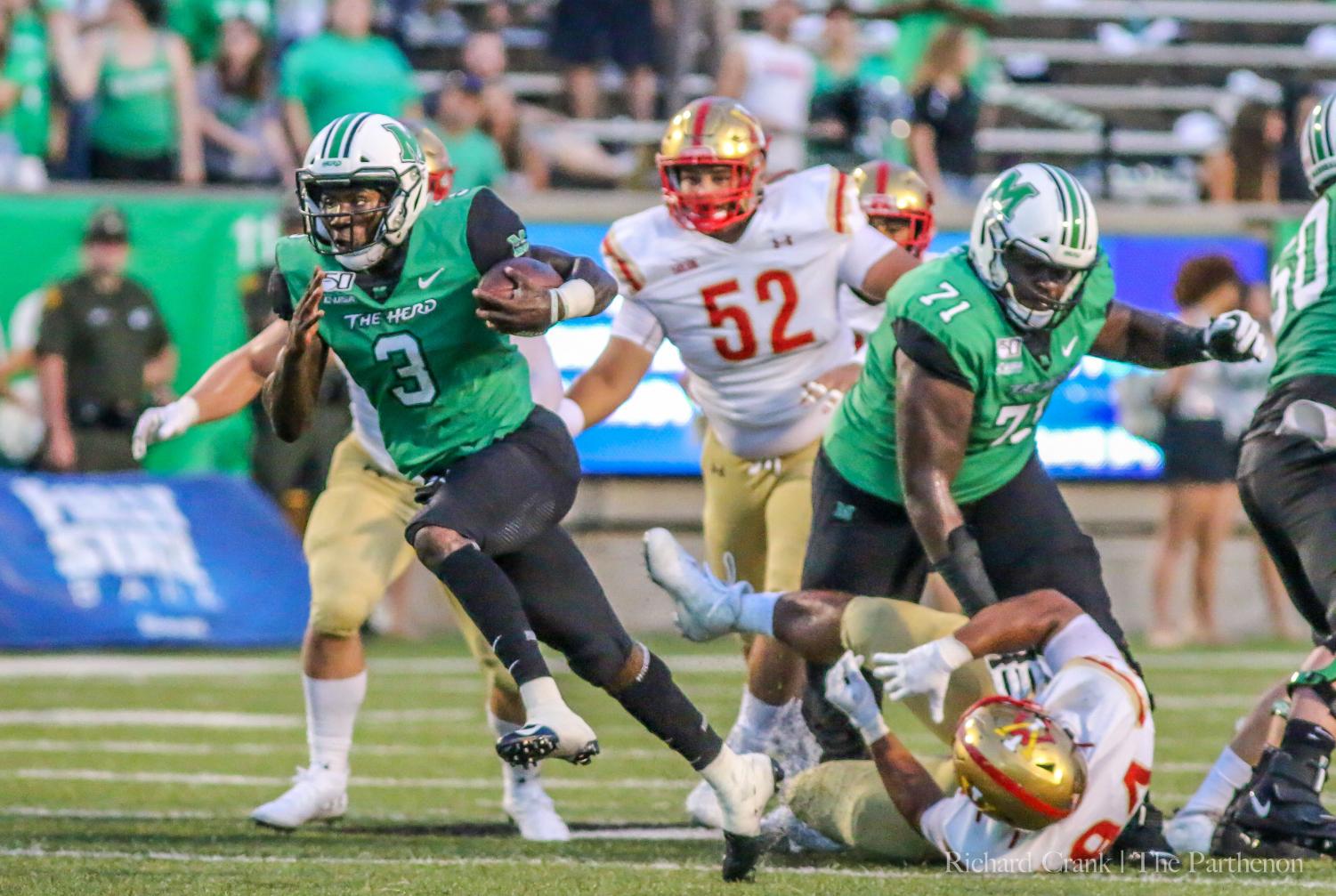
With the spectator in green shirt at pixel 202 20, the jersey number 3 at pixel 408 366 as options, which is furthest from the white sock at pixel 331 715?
the spectator in green shirt at pixel 202 20

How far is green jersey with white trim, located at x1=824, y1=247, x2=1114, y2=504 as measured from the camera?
210 inches

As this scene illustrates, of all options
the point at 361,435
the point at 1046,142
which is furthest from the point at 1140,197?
the point at 361,435

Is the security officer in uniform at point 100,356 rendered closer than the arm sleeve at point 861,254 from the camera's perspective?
No

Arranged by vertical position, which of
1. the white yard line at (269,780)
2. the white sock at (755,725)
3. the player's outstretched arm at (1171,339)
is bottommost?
the white yard line at (269,780)

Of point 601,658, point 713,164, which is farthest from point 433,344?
point 713,164

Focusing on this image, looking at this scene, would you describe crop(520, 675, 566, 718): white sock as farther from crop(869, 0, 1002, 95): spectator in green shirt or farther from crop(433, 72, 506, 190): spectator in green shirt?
crop(869, 0, 1002, 95): spectator in green shirt

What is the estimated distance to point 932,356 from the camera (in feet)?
17.5

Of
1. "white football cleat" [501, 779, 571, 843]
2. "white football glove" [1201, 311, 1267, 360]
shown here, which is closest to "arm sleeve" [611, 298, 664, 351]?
"white football cleat" [501, 779, 571, 843]

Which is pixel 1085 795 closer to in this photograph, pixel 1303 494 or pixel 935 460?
pixel 935 460

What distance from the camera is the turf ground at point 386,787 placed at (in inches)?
191

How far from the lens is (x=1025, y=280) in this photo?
5.33 metres

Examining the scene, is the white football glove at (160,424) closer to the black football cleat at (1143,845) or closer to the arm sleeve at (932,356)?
the arm sleeve at (932,356)

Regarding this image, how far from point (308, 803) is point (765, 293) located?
6.36ft

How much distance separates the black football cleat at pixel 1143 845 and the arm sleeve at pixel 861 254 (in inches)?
74.6
